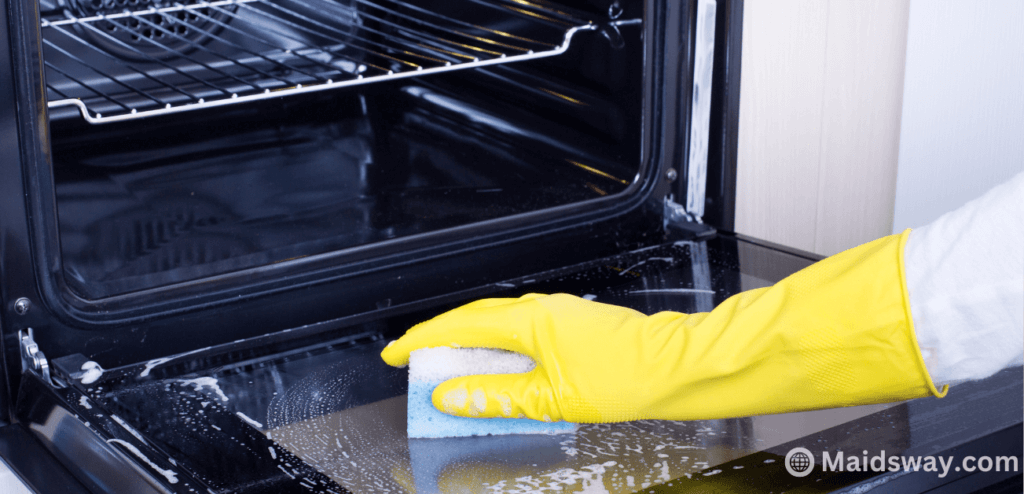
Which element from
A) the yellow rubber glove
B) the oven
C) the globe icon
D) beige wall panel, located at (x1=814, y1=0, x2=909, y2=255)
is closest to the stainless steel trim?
the oven

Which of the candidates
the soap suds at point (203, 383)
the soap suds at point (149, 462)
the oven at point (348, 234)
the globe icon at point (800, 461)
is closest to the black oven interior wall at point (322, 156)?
the oven at point (348, 234)

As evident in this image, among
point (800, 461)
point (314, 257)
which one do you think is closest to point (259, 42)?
point (314, 257)

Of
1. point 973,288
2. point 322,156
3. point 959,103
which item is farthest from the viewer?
point 322,156

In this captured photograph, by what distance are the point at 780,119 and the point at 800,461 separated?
0.63m

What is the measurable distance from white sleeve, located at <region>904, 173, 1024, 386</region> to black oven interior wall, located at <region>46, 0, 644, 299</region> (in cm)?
59

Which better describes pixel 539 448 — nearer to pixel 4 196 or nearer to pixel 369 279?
pixel 369 279

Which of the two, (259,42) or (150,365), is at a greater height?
(259,42)

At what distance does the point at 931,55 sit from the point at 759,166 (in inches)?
10.1

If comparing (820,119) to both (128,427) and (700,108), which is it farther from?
(128,427)

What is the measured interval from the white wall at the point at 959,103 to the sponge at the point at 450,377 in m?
0.63

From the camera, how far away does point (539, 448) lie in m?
0.82

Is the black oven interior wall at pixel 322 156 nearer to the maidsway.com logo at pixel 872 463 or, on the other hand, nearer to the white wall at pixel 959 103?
the white wall at pixel 959 103

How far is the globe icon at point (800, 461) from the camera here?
759 millimetres

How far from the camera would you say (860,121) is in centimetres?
125
